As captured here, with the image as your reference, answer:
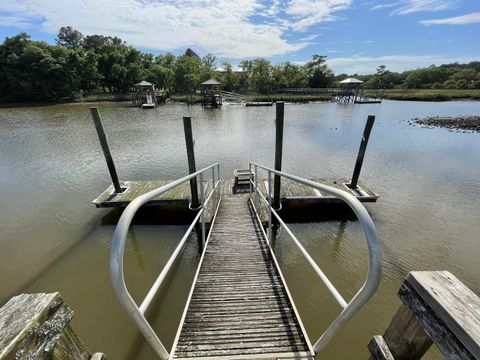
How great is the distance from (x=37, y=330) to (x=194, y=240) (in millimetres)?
5047

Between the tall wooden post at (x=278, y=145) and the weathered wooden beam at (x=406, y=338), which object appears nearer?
the weathered wooden beam at (x=406, y=338)

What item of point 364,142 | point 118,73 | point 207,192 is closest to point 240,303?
point 207,192

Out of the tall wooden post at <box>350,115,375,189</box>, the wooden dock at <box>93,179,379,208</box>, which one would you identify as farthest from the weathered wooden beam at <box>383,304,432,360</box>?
the tall wooden post at <box>350,115,375,189</box>

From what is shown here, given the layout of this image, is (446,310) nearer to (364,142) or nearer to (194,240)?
(194,240)

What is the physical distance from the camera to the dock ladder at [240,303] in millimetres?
1082

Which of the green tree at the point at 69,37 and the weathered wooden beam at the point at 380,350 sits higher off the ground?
the green tree at the point at 69,37

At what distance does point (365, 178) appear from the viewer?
9.28 metres

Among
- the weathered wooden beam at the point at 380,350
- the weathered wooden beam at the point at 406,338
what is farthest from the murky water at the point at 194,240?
the weathered wooden beam at the point at 406,338

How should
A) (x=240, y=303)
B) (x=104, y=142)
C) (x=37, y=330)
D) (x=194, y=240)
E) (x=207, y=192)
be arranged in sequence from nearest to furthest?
1. (x=37, y=330)
2. (x=240, y=303)
3. (x=194, y=240)
4. (x=104, y=142)
5. (x=207, y=192)

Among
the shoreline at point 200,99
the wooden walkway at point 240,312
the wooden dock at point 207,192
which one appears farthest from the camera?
the shoreline at point 200,99

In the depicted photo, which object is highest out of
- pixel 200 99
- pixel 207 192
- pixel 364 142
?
pixel 364 142

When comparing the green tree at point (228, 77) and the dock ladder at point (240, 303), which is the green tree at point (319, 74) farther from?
the dock ladder at point (240, 303)

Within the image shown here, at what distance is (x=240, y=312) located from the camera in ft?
7.10

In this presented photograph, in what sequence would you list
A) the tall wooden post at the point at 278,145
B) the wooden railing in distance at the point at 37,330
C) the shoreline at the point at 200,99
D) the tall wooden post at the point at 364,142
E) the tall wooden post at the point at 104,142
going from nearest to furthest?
the wooden railing in distance at the point at 37,330, the tall wooden post at the point at 278,145, the tall wooden post at the point at 104,142, the tall wooden post at the point at 364,142, the shoreline at the point at 200,99
